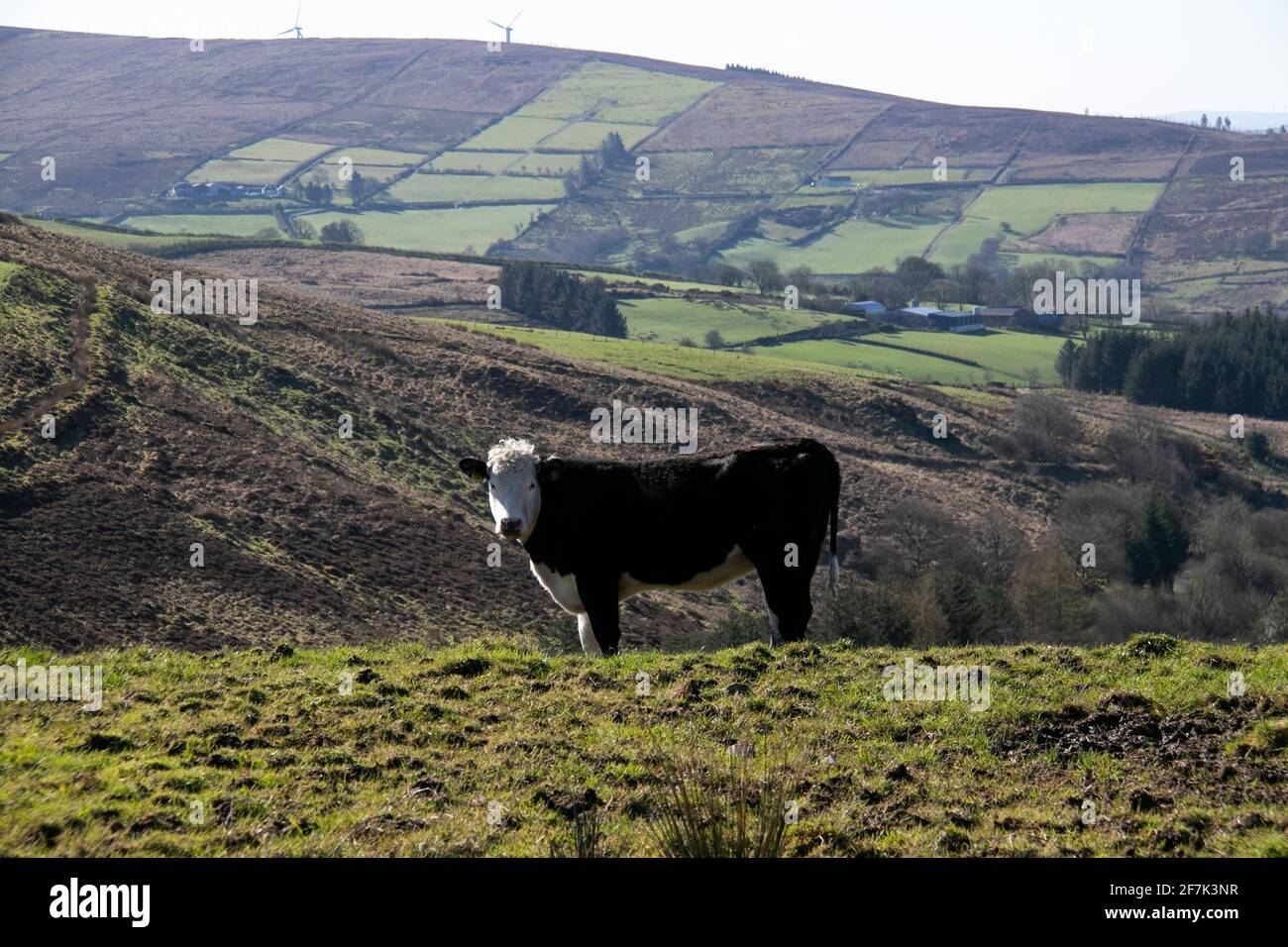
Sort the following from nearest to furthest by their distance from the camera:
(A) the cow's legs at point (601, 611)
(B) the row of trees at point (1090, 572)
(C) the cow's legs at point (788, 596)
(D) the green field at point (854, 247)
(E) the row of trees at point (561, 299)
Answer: (C) the cow's legs at point (788, 596) < (A) the cow's legs at point (601, 611) < (B) the row of trees at point (1090, 572) < (E) the row of trees at point (561, 299) < (D) the green field at point (854, 247)

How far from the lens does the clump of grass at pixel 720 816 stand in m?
7.43

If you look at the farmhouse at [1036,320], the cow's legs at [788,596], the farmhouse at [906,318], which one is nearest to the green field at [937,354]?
the farmhouse at [906,318]

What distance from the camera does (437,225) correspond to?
173750 millimetres

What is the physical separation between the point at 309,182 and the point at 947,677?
626ft

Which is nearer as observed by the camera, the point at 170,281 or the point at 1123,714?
the point at 1123,714

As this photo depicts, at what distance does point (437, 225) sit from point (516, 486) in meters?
164

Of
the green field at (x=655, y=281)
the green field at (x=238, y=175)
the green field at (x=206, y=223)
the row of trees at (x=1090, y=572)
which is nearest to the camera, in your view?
the row of trees at (x=1090, y=572)

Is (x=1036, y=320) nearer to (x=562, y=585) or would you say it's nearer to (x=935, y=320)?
(x=935, y=320)

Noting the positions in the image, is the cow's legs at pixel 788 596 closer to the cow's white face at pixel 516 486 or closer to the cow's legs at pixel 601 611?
the cow's legs at pixel 601 611

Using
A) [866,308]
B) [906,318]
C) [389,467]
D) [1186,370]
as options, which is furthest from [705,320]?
[389,467]

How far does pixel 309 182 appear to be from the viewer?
627 ft

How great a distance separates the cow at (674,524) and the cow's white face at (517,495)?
14mm

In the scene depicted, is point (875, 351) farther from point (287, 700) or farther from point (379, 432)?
point (287, 700)
